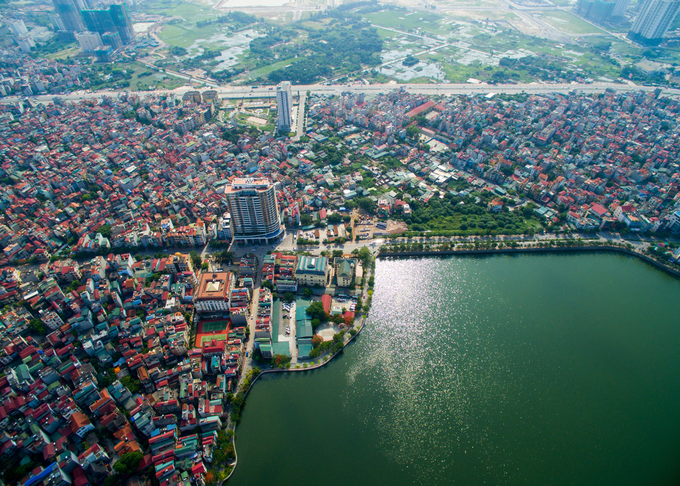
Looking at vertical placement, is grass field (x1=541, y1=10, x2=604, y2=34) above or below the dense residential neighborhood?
above

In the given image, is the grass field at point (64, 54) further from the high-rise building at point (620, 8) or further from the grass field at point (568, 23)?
the high-rise building at point (620, 8)

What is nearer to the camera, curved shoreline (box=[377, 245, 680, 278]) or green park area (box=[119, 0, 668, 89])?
curved shoreline (box=[377, 245, 680, 278])

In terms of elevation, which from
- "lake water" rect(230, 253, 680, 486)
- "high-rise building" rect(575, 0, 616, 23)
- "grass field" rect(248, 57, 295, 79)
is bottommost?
"lake water" rect(230, 253, 680, 486)

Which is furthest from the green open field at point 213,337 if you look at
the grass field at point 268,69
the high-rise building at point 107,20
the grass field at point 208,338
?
the high-rise building at point 107,20

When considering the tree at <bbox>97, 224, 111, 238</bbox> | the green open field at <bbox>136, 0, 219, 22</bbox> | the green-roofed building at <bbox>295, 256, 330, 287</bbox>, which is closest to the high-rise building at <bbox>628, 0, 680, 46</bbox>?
the green-roofed building at <bbox>295, 256, 330, 287</bbox>

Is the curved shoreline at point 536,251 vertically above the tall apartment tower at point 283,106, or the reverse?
the tall apartment tower at point 283,106

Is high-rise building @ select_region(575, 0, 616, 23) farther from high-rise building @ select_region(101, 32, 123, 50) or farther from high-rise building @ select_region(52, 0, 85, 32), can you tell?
high-rise building @ select_region(52, 0, 85, 32)
